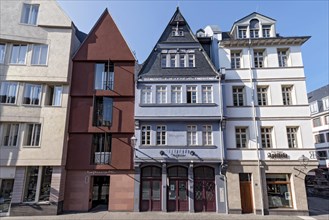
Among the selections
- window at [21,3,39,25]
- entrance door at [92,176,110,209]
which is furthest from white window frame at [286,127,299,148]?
window at [21,3,39,25]

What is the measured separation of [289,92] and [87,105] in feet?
55.0

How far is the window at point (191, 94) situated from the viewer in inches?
633

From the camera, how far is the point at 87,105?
16.4 m

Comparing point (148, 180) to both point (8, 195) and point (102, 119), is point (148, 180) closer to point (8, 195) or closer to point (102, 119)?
point (102, 119)

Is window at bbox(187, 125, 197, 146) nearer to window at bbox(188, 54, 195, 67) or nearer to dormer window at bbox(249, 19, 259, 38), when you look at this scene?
window at bbox(188, 54, 195, 67)

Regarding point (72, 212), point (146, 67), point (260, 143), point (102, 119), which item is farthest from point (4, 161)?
point (260, 143)

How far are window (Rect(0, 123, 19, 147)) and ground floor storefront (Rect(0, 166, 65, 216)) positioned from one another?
180 cm

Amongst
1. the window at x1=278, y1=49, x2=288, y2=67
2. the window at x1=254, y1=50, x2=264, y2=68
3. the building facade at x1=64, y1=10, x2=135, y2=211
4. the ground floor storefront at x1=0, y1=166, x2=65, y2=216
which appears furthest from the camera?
the window at x1=254, y1=50, x2=264, y2=68

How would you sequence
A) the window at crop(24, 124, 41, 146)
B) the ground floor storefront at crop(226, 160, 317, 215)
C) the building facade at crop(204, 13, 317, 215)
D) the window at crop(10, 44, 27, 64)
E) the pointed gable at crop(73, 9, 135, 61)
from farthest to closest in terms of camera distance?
the pointed gable at crop(73, 9, 135, 61), the window at crop(10, 44, 27, 64), the window at crop(24, 124, 41, 146), the building facade at crop(204, 13, 317, 215), the ground floor storefront at crop(226, 160, 317, 215)

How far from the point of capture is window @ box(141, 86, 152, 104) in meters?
16.0

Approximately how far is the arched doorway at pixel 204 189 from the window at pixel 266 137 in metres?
4.59

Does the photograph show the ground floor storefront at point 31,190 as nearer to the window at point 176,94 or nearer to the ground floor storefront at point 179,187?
the ground floor storefront at point 179,187

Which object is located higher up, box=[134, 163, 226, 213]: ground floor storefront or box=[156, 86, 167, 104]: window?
box=[156, 86, 167, 104]: window

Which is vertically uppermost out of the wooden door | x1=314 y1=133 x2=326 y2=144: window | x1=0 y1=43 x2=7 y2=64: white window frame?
x1=0 y1=43 x2=7 y2=64: white window frame
